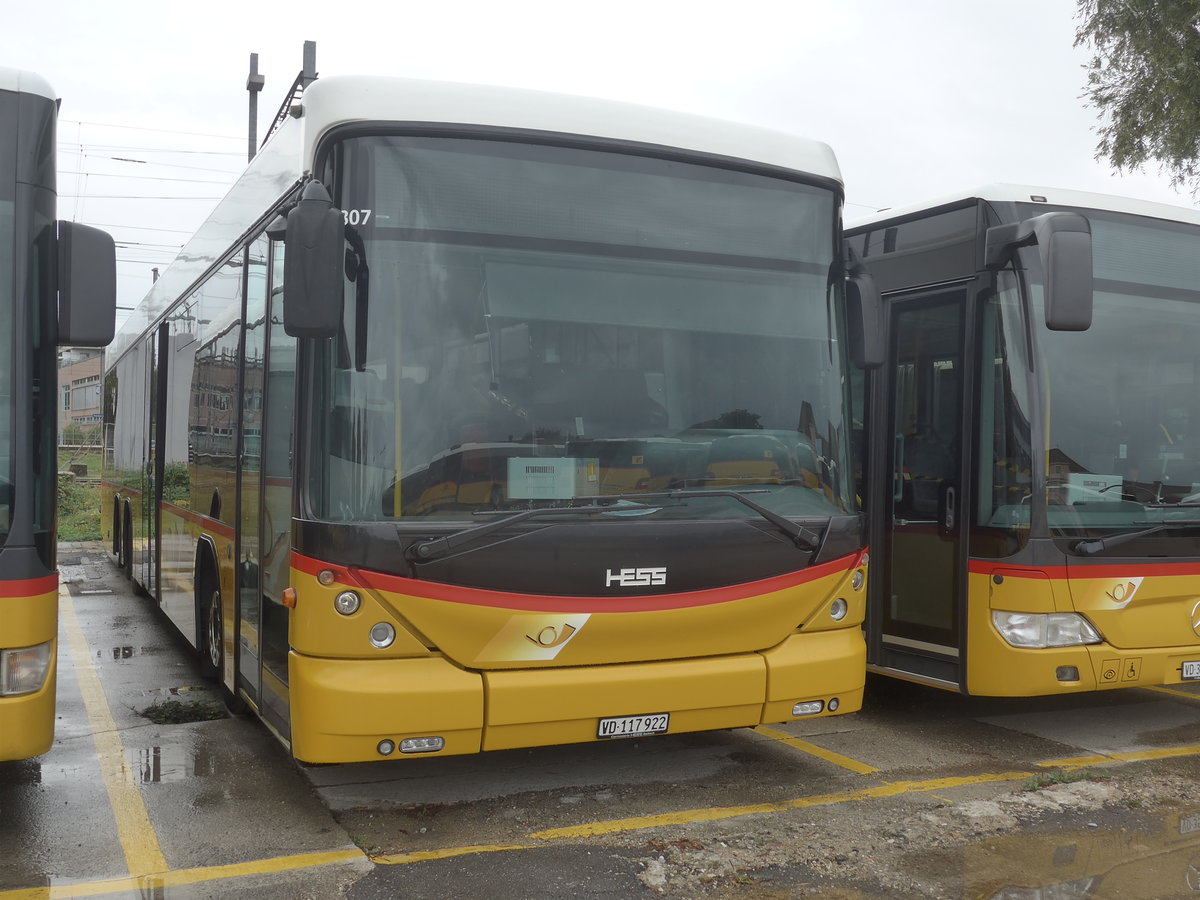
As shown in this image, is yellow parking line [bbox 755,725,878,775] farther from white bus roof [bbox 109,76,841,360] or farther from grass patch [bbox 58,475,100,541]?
grass patch [bbox 58,475,100,541]

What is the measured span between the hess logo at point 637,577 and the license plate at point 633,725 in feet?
1.92

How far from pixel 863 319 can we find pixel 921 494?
1621mm

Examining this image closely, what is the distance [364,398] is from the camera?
477 centimetres

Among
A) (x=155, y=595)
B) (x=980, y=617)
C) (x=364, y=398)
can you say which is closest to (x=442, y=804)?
(x=364, y=398)

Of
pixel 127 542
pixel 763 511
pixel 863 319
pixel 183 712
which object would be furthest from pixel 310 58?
pixel 763 511

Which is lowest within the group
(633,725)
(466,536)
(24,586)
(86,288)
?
(633,725)

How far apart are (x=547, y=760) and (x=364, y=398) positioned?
249 centimetres

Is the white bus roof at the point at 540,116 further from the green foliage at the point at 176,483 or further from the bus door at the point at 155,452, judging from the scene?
the bus door at the point at 155,452

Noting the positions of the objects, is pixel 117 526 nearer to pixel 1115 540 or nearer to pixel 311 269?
pixel 311 269

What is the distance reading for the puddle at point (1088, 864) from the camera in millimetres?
4496

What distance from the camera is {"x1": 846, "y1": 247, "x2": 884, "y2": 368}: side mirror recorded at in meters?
5.86

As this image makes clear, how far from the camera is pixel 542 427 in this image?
196 inches

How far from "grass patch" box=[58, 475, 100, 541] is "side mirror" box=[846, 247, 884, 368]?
1880cm

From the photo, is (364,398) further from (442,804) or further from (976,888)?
(976,888)
